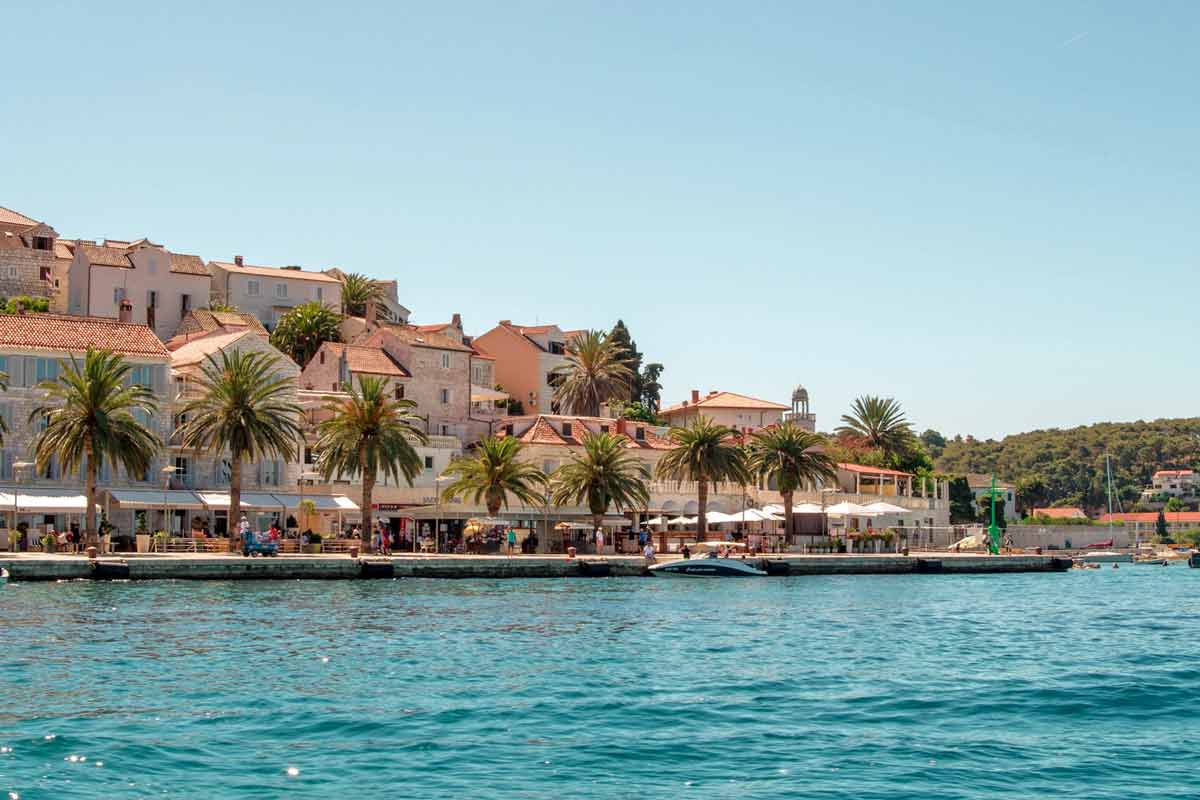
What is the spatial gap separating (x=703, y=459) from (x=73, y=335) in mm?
34693

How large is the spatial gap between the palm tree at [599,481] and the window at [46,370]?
89.2 ft

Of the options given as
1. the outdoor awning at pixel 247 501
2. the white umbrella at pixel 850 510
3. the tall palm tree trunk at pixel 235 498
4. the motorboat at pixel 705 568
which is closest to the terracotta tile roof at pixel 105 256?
the outdoor awning at pixel 247 501

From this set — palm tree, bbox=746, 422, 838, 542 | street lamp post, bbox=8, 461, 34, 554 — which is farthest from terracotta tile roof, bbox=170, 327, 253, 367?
palm tree, bbox=746, 422, 838, 542

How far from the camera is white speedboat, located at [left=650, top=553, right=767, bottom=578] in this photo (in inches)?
2955

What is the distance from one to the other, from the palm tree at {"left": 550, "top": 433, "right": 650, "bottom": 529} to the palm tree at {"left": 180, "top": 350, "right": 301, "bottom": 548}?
17.4 meters

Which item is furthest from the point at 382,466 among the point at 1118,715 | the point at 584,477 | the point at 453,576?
the point at 1118,715

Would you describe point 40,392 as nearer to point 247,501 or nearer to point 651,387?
point 247,501

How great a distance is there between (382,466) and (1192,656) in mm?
42441

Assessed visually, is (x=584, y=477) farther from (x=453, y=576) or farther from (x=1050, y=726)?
(x=1050, y=726)

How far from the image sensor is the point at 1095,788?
21656 mm

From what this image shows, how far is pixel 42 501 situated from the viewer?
66688mm

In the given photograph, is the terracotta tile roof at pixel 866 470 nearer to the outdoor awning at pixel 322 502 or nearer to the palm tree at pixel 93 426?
the outdoor awning at pixel 322 502

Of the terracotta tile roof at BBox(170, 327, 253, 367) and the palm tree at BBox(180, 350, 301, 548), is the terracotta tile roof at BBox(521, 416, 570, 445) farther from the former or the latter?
the palm tree at BBox(180, 350, 301, 548)

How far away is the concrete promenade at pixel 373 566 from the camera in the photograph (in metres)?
58.8
